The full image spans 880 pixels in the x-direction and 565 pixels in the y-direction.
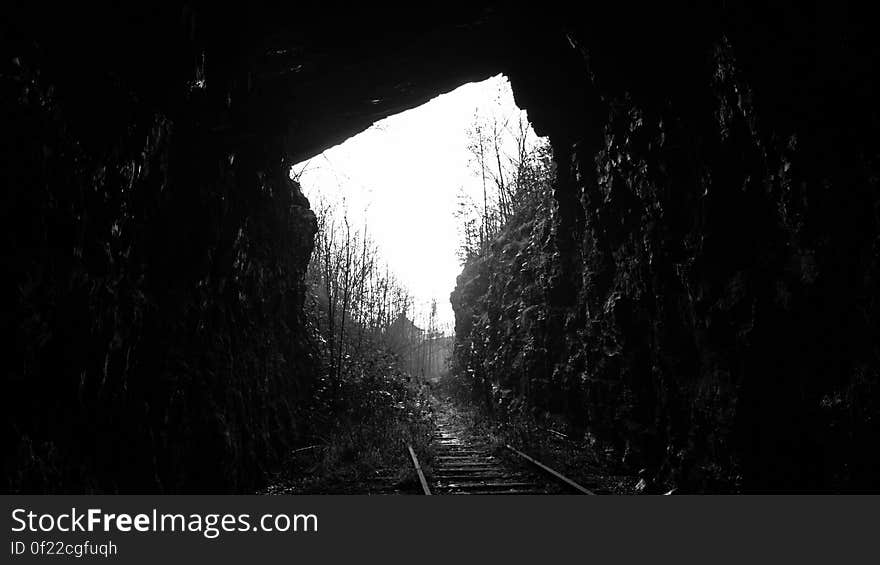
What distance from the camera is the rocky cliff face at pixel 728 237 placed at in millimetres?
4680

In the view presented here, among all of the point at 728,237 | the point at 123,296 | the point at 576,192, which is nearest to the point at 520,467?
the point at 728,237

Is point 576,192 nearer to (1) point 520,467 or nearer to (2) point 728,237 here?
(2) point 728,237

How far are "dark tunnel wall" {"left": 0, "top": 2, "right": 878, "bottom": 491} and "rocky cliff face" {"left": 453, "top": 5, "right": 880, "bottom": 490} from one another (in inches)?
1.2

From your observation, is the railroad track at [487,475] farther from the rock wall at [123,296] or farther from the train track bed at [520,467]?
the rock wall at [123,296]

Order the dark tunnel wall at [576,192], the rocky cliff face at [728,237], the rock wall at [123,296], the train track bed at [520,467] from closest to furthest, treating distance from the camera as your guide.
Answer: the rock wall at [123,296] < the dark tunnel wall at [576,192] < the rocky cliff face at [728,237] < the train track bed at [520,467]

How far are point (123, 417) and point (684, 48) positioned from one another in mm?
8297

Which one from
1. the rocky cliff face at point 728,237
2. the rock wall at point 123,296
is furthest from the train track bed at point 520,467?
the rock wall at point 123,296

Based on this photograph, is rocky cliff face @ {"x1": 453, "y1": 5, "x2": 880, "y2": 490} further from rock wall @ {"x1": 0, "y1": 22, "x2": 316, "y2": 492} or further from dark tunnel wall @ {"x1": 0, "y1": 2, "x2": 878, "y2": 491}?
rock wall @ {"x1": 0, "y1": 22, "x2": 316, "y2": 492}

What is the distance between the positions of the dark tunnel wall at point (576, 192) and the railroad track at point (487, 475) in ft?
5.72

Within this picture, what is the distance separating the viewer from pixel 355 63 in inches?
396

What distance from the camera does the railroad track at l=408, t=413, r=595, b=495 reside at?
24.5 feet

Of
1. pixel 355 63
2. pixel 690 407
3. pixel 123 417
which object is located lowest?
pixel 690 407
